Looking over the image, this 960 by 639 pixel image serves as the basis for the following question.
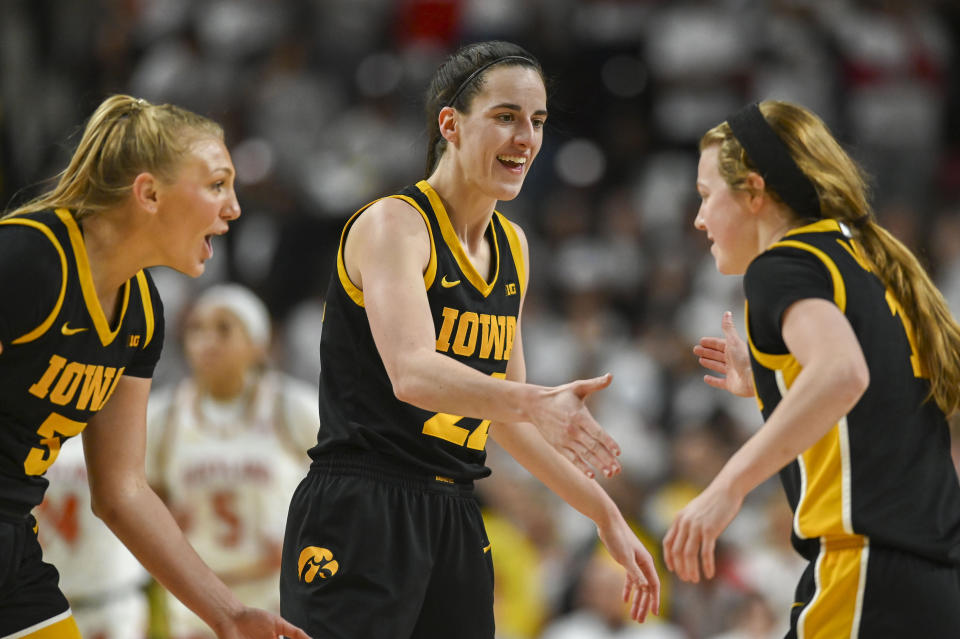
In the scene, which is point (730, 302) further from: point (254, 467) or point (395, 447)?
point (395, 447)

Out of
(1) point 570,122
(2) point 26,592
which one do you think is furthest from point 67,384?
(1) point 570,122

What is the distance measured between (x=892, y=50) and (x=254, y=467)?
7641 millimetres

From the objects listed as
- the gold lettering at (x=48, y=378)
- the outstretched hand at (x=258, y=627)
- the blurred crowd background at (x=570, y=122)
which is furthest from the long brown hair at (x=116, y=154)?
the blurred crowd background at (x=570, y=122)

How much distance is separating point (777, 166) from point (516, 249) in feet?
3.51

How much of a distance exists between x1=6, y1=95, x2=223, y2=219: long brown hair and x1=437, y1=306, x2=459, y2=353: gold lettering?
893 mm

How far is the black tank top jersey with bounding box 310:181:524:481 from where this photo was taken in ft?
12.6

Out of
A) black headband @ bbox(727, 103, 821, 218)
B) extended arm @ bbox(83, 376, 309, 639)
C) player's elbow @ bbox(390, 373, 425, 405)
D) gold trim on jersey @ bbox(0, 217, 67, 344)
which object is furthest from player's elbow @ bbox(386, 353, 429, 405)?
black headband @ bbox(727, 103, 821, 218)

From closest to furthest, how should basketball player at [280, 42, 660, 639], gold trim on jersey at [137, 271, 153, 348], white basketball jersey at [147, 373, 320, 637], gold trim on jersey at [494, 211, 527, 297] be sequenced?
basketball player at [280, 42, 660, 639] → gold trim on jersey at [137, 271, 153, 348] → gold trim on jersey at [494, 211, 527, 297] → white basketball jersey at [147, 373, 320, 637]

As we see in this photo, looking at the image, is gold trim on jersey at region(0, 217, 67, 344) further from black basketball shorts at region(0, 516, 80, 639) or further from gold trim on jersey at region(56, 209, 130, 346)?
black basketball shorts at region(0, 516, 80, 639)

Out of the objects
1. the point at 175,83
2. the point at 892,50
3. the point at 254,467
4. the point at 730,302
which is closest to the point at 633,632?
the point at 254,467

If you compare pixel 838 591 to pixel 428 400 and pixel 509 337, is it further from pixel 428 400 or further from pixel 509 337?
pixel 509 337

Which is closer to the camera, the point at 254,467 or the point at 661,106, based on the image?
the point at 254,467

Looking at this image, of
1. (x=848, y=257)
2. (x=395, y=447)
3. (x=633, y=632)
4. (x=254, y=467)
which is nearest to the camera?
(x=848, y=257)

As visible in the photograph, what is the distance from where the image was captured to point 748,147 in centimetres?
352
